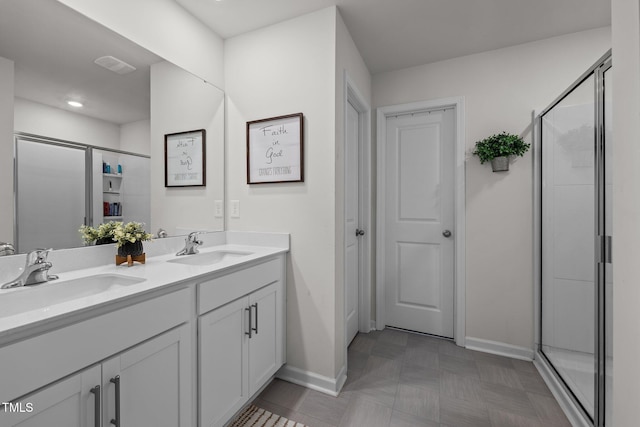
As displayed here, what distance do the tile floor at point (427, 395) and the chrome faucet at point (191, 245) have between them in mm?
997

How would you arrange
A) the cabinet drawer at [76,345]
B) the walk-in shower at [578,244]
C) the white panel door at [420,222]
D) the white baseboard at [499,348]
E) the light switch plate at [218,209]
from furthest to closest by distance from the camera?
the white panel door at [420,222], the white baseboard at [499,348], the light switch plate at [218,209], the walk-in shower at [578,244], the cabinet drawer at [76,345]

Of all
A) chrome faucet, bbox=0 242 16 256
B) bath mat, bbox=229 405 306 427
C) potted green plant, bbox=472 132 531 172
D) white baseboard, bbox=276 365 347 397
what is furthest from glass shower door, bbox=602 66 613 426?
chrome faucet, bbox=0 242 16 256

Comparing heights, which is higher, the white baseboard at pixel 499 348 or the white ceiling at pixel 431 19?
the white ceiling at pixel 431 19

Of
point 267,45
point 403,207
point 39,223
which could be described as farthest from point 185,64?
point 403,207

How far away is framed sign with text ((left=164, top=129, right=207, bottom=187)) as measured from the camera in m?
1.77

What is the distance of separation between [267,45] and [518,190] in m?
2.19

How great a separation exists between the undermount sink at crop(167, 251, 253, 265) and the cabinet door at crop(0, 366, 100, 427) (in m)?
0.79

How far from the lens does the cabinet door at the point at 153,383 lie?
90 centimetres

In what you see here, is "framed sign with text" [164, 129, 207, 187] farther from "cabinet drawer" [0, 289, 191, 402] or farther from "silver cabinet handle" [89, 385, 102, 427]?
"silver cabinet handle" [89, 385, 102, 427]

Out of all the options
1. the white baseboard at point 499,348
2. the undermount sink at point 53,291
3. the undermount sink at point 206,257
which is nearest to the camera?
the undermount sink at point 53,291

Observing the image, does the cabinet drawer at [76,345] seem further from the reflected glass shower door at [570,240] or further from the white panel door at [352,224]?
the reflected glass shower door at [570,240]

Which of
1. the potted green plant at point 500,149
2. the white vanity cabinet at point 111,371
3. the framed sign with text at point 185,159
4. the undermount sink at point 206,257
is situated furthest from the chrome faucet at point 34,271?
the potted green plant at point 500,149

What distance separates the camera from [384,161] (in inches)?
105

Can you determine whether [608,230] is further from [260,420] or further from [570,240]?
[260,420]
